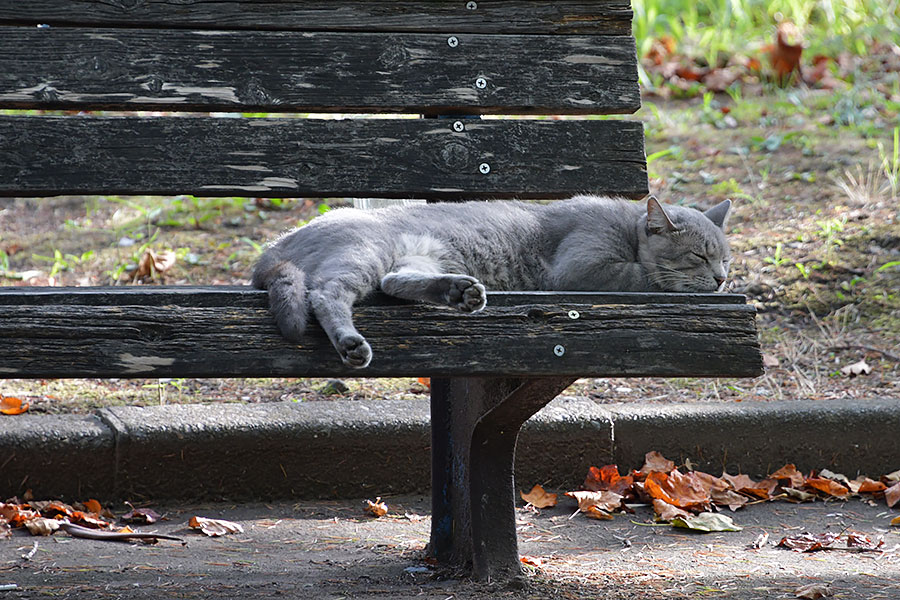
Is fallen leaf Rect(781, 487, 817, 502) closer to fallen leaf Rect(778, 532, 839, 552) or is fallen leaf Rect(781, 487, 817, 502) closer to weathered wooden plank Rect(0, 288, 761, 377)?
→ fallen leaf Rect(778, 532, 839, 552)

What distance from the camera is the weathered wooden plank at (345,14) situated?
243cm

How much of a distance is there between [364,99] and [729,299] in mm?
1134

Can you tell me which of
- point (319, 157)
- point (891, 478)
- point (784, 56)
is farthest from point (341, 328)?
point (784, 56)

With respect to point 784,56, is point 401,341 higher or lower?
lower

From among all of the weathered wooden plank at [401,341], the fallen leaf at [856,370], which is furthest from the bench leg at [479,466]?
the fallen leaf at [856,370]

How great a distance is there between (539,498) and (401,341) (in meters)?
1.36

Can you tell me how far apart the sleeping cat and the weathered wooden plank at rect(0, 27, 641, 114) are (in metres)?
0.29

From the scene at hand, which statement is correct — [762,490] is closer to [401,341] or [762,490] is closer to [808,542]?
[808,542]

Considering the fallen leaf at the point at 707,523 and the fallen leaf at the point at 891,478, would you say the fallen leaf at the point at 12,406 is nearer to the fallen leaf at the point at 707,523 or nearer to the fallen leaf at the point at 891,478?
the fallen leaf at the point at 707,523

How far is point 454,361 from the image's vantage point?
5.54 feet

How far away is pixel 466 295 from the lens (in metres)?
A: 1.71

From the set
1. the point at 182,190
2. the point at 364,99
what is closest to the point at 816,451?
the point at 364,99

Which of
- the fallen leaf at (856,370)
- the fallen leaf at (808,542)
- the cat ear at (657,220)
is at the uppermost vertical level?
the cat ear at (657,220)

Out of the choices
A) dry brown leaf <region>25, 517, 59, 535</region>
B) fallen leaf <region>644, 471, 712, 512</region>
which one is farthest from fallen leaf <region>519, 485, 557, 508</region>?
dry brown leaf <region>25, 517, 59, 535</region>
